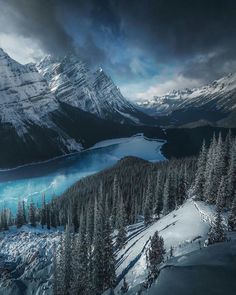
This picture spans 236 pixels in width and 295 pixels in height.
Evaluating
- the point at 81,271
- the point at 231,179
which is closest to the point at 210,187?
the point at 231,179

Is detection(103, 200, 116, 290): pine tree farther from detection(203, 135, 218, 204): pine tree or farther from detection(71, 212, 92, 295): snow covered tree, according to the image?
detection(203, 135, 218, 204): pine tree

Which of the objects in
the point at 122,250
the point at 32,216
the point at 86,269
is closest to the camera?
the point at 86,269

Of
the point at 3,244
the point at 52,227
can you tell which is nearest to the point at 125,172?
the point at 52,227

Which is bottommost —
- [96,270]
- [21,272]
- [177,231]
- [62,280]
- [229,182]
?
[21,272]

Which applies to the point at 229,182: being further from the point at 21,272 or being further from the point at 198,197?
the point at 21,272

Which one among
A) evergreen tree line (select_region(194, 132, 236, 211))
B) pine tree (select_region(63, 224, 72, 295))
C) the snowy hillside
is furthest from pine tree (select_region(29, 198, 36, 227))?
evergreen tree line (select_region(194, 132, 236, 211))

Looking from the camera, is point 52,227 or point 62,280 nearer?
point 62,280

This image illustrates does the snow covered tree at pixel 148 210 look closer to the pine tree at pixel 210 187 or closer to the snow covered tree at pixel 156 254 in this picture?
the pine tree at pixel 210 187

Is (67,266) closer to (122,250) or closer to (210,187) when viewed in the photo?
(122,250)
